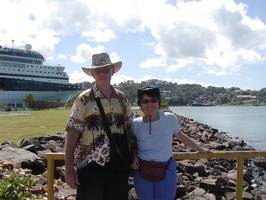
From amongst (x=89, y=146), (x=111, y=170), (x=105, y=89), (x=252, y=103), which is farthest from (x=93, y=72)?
(x=252, y=103)

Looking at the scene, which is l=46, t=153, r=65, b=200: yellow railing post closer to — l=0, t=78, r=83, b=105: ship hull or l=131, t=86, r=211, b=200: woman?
l=131, t=86, r=211, b=200: woman

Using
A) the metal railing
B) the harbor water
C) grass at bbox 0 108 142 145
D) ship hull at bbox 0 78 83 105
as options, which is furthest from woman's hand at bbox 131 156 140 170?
ship hull at bbox 0 78 83 105

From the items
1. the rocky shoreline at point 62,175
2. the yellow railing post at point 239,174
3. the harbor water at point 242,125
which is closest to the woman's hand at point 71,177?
the yellow railing post at point 239,174

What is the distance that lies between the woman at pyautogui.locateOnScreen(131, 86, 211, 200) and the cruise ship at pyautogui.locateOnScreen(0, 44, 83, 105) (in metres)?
74.1

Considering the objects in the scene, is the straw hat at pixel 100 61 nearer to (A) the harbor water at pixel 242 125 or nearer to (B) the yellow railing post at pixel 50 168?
(B) the yellow railing post at pixel 50 168

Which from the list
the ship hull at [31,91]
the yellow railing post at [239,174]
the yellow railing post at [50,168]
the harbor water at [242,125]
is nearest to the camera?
the yellow railing post at [50,168]

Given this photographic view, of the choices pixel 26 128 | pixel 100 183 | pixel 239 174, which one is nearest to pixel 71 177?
pixel 100 183

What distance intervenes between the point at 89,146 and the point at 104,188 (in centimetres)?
43

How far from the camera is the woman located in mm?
3475

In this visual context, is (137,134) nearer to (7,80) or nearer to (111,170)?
(111,170)

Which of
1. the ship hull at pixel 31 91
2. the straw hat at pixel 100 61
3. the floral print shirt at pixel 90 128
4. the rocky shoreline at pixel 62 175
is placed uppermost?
the ship hull at pixel 31 91

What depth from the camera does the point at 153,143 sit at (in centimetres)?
348

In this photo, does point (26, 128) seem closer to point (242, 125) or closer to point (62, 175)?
point (62, 175)

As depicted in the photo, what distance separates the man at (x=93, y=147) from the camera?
130 inches
